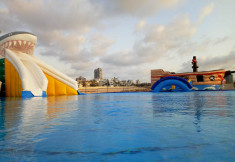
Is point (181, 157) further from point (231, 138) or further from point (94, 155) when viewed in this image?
point (231, 138)

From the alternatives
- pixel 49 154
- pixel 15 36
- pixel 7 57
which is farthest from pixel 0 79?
pixel 49 154

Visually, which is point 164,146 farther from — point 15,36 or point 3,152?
point 15,36

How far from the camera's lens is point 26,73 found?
65.0 ft

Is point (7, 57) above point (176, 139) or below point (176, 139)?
above

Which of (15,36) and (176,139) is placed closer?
(176,139)

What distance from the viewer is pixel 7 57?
72.0 ft

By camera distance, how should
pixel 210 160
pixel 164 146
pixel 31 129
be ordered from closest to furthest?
pixel 210 160
pixel 164 146
pixel 31 129

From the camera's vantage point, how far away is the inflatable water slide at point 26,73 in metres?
19.8

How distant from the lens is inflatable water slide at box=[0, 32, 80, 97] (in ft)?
65.1

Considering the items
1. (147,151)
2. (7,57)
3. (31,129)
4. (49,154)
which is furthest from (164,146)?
(7,57)

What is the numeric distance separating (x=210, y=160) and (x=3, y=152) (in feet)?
8.87

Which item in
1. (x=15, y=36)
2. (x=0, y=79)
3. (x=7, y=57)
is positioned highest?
(x=15, y=36)

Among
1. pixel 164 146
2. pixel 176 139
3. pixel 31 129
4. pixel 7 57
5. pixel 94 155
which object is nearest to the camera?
pixel 94 155

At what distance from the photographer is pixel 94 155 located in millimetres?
2246
